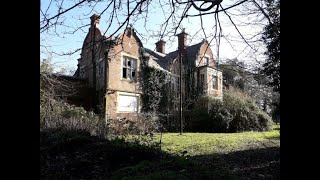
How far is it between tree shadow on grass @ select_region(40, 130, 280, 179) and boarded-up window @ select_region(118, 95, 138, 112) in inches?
446

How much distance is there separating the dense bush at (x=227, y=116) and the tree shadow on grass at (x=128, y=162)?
12.2 meters

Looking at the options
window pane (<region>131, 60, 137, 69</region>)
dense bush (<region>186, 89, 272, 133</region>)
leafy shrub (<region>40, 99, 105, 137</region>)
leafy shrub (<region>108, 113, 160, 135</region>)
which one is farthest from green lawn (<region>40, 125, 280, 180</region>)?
window pane (<region>131, 60, 137, 69</region>)

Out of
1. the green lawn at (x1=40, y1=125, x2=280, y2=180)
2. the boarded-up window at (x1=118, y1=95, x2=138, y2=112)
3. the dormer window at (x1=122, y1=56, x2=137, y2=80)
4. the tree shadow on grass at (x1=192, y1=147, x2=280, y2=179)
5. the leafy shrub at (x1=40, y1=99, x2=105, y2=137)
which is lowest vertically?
the tree shadow on grass at (x1=192, y1=147, x2=280, y2=179)

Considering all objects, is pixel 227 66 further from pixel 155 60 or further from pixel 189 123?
Answer: pixel 155 60

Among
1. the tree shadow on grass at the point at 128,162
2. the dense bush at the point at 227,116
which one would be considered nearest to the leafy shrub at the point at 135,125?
the dense bush at the point at 227,116

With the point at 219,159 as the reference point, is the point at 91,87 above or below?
above

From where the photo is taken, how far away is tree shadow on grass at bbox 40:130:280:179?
6446mm

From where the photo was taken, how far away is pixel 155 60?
26312mm

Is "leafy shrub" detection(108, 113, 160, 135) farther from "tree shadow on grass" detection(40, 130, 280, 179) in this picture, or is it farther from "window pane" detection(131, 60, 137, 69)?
"tree shadow on grass" detection(40, 130, 280, 179)

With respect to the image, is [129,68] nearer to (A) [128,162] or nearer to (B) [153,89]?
(B) [153,89]

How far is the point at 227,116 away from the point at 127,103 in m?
7.56

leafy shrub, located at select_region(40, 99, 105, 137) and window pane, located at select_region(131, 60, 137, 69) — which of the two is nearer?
leafy shrub, located at select_region(40, 99, 105, 137)
